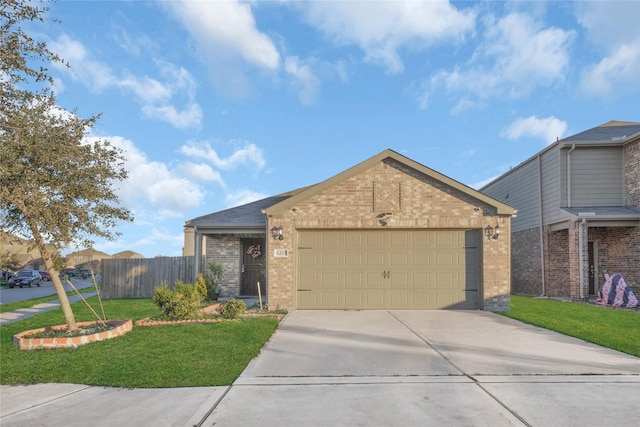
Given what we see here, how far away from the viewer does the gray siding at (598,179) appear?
16.5 metres

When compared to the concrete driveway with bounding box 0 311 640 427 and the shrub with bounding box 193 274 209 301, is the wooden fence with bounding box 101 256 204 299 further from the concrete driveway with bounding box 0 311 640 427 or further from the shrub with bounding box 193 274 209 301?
the concrete driveway with bounding box 0 311 640 427

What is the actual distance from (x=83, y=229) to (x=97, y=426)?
575 cm

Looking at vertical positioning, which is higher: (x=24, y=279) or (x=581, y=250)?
(x=581, y=250)

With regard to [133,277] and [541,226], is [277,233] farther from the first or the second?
[541,226]

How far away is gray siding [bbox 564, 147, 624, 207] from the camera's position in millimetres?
16484

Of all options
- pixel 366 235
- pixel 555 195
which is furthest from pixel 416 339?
pixel 555 195

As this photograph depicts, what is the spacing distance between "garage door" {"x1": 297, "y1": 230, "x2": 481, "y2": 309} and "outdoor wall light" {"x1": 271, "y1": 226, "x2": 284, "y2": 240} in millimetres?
633

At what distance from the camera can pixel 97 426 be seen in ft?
13.4

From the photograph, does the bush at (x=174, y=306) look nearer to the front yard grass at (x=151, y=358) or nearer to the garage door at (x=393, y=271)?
the front yard grass at (x=151, y=358)

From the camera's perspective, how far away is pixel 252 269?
16906mm

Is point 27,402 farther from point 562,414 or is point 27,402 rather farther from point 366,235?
point 366,235

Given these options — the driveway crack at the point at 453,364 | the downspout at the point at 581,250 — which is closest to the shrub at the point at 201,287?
the driveway crack at the point at 453,364

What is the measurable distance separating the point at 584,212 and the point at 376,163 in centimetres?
865

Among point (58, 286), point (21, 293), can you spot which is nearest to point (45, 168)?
point (58, 286)
